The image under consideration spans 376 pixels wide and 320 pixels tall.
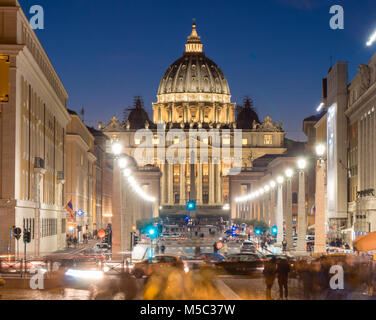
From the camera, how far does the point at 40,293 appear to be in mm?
26859

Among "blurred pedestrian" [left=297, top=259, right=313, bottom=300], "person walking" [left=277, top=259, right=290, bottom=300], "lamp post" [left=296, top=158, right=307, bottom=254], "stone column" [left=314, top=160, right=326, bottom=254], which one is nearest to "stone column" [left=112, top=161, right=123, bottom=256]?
"stone column" [left=314, top=160, right=326, bottom=254]

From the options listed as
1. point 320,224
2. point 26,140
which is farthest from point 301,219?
point 26,140

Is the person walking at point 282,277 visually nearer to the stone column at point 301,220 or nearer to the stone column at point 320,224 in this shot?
the stone column at point 320,224

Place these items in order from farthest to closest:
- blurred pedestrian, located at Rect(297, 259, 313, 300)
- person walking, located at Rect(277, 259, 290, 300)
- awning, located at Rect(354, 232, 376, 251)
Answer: blurred pedestrian, located at Rect(297, 259, 313, 300)
person walking, located at Rect(277, 259, 290, 300)
awning, located at Rect(354, 232, 376, 251)

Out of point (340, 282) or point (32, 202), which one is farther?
point (32, 202)

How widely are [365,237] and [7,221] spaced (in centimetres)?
2883

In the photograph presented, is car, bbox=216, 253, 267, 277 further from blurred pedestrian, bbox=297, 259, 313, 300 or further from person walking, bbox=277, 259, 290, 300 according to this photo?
person walking, bbox=277, 259, 290, 300

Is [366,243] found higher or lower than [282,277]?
higher

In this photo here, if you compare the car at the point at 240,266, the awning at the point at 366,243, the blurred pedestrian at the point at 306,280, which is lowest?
the car at the point at 240,266

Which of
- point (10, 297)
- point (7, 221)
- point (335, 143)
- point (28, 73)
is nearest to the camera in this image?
point (10, 297)

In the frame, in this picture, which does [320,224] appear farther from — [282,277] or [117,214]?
[282,277]

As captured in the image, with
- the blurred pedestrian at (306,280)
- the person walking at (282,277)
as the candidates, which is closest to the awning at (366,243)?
the blurred pedestrian at (306,280)

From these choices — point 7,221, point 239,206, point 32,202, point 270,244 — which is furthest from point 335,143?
point 239,206

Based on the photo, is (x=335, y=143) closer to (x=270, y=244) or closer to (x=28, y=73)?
(x=270, y=244)
